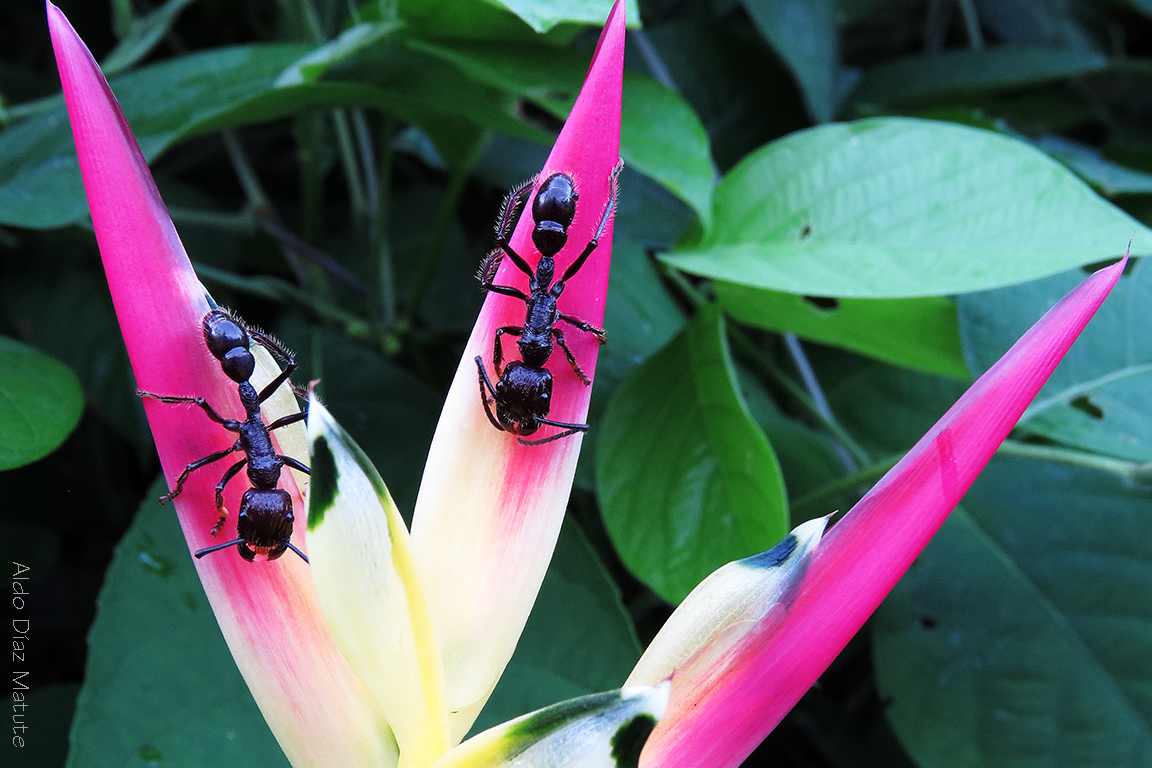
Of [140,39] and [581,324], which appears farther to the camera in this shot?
[140,39]

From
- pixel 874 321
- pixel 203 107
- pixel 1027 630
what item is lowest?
pixel 1027 630

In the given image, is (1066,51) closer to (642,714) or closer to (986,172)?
(986,172)

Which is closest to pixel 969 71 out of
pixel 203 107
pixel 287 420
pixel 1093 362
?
pixel 1093 362

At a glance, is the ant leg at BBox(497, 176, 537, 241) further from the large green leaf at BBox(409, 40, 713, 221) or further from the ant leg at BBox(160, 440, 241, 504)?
the ant leg at BBox(160, 440, 241, 504)

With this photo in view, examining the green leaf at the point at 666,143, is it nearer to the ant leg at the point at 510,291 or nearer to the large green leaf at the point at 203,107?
the large green leaf at the point at 203,107

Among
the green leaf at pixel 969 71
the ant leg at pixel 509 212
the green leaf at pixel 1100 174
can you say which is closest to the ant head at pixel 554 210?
the ant leg at pixel 509 212

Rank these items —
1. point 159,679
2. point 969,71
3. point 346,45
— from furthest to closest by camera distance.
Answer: point 969,71
point 346,45
point 159,679

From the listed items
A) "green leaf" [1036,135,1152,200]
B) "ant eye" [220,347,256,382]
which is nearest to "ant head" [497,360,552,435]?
"ant eye" [220,347,256,382]

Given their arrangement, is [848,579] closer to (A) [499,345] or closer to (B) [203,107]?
(A) [499,345]
